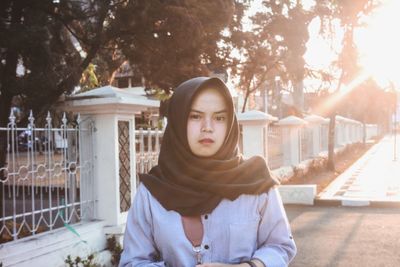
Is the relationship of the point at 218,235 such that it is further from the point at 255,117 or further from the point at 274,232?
the point at 255,117

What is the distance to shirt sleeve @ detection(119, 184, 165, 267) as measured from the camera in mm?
1854

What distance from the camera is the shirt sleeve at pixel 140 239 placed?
6.08 feet

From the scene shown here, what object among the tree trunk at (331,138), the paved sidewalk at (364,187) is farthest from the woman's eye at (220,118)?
the tree trunk at (331,138)

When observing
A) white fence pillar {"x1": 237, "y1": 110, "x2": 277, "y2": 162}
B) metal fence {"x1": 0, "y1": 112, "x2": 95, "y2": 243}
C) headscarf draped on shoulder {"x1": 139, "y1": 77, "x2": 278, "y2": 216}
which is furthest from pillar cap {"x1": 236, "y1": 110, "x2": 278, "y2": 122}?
headscarf draped on shoulder {"x1": 139, "y1": 77, "x2": 278, "y2": 216}

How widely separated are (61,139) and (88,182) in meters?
0.58

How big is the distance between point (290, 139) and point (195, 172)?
37.1 feet

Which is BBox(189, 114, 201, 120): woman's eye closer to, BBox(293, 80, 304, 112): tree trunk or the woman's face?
the woman's face

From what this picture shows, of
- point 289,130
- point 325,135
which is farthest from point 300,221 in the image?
point 325,135

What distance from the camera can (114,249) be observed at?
4961 millimetres

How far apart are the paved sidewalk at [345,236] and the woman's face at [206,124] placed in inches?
154

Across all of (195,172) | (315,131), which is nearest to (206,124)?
(195,172)

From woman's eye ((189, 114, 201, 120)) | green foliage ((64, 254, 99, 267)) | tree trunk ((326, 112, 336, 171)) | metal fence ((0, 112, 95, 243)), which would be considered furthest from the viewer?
tree trunk ((326, 112, 336, 171))

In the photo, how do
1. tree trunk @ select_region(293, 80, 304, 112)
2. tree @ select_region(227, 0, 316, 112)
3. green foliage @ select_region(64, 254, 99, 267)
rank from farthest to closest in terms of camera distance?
1. tree trunk @ select_region(293, 80, 304, 112)
2. tree @ select_region(227, 0, 316, 112)
3. green foliage @ select_region(64, 254, 99, 267)

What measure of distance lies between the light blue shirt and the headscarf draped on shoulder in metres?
0.04
